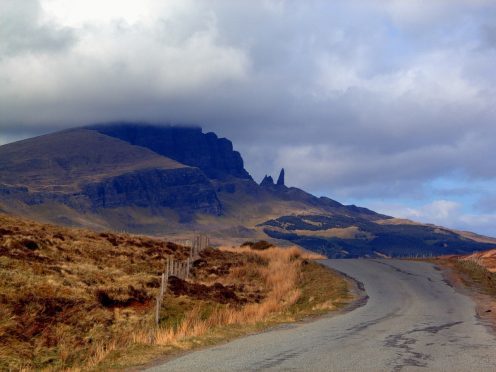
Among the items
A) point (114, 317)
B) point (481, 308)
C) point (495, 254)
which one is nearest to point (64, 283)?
point (114, 317)

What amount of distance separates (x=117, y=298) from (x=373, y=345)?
1419 centimetres

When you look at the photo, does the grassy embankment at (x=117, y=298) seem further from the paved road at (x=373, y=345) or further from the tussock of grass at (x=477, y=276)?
the tussock of grass at (x=477, y=276)

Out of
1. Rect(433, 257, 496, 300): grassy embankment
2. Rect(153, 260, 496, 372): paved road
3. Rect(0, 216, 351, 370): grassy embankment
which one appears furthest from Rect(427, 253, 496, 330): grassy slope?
Rect(0, 216, 351, 370): grassy embankment

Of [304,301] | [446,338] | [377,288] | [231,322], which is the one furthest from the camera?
[377,288]

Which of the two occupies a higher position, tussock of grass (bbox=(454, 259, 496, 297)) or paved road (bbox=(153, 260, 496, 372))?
tussock of grass (bbox=(454, 259, 496, 297))

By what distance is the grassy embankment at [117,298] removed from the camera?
1800 centimetres

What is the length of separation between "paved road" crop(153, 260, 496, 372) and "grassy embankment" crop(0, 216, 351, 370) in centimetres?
167

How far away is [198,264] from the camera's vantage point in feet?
156

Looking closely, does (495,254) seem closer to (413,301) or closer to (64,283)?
(413,301)

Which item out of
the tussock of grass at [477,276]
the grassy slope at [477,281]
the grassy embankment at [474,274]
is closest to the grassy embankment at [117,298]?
the grassy slope at [477,281]

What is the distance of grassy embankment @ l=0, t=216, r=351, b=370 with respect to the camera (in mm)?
18000

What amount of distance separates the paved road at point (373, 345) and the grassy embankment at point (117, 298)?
1.67 meters

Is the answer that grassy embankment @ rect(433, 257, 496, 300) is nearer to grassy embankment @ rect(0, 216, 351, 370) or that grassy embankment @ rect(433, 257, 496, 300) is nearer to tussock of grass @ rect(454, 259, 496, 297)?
tussock of grass @ rect(454, 259, 496, 297)

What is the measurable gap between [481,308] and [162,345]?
16.9 m
